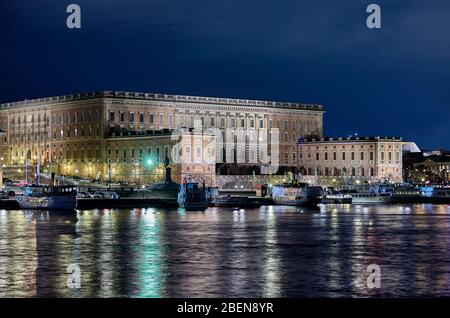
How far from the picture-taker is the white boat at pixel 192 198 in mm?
115438

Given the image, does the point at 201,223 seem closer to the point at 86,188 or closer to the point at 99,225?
the point at 99,225

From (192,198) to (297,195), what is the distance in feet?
54.4

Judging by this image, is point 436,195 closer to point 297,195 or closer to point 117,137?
point 297,195

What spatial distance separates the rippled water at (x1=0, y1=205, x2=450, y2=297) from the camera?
134ft

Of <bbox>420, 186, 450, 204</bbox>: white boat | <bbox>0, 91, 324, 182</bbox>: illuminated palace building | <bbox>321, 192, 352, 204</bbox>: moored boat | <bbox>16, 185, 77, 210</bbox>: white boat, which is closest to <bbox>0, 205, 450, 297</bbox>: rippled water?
<bbox>16, 185, 77, 210</bbox>: white boat

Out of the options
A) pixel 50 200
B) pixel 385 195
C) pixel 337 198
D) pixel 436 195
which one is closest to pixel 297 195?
pixel 337 198

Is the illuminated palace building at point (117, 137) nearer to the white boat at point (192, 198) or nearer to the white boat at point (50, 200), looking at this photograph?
the white boat at point (192, 198)

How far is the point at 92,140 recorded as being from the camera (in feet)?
613

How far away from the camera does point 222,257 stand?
52656 millimetres

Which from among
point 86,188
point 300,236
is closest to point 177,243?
point 300,236

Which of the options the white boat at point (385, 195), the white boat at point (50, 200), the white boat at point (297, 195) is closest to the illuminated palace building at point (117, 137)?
the white boat at point (385, 195)

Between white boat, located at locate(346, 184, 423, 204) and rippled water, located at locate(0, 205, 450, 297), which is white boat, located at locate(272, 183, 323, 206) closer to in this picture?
white boat, located at locate(346, 184, 423, 204)

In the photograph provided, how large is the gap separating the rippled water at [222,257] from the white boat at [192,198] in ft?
95.9

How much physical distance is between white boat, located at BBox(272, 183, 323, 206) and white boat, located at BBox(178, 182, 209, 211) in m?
13.6
